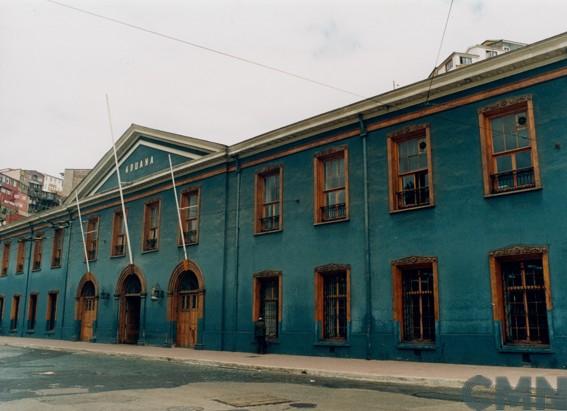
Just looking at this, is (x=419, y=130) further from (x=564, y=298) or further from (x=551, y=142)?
Result: (x=564, y=298)

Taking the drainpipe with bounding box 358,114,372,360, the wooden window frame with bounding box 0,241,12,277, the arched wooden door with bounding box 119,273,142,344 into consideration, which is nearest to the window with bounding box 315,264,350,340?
the drainpipe with bounding box 358,114,372,360

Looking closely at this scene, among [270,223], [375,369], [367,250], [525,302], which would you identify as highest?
[270,223]

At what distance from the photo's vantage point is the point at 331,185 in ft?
63.2

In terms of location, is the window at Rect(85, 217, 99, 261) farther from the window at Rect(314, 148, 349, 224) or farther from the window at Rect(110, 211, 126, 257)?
the window at Rect(314, 148, 349, 224)

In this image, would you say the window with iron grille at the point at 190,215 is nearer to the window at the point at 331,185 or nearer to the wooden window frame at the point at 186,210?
the wooden window frame at the point at 186,210

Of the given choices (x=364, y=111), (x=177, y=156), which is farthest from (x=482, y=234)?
(x=177, y=156)

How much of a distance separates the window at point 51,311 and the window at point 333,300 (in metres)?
20.7

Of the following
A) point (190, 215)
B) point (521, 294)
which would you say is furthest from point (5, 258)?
point (521, 294)

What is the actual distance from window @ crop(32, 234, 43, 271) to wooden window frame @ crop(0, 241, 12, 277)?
4.22 m

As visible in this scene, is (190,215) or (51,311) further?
(51,311)

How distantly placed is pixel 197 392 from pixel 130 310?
18107 millimetres

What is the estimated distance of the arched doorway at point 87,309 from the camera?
96.3 feet

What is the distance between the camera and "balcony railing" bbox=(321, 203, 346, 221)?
18547mm

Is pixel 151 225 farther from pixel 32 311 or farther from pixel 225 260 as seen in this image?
pixel 32 311
